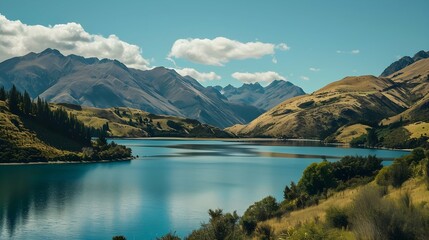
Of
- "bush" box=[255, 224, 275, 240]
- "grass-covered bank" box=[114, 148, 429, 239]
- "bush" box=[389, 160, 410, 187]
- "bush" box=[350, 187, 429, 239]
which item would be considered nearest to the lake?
"grass-covered bank" box=[114, 148, 429, 239]

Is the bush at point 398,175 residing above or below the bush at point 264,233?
above

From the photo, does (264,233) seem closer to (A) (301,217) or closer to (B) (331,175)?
(A) (301,217)

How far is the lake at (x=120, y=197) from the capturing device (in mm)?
76188

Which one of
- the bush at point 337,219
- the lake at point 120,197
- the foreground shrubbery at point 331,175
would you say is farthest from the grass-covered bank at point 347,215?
the lake at point 120,197

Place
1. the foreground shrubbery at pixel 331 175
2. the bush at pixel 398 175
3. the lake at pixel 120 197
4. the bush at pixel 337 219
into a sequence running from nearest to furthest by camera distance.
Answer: the bush at pixel 337 219
the bush at pixel 398 175
the lake at pixel 120 197
the foreground shrubbery at pixel 331 175

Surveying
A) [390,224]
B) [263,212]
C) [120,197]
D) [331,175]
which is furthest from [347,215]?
[120,197]

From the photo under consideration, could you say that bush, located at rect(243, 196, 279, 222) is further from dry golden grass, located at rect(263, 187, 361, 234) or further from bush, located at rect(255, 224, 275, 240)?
bush, located at rect(255, 224, 275, 240)

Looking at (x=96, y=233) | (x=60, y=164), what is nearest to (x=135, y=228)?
(x=96, y=233)

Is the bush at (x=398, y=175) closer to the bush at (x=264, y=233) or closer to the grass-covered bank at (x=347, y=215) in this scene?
the grass-covered bank at (x=347, y=215)

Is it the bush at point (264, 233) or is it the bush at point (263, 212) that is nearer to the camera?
the bush at point (264, 233)

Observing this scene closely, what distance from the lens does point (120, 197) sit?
366ft

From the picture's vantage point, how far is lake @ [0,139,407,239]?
250 feet

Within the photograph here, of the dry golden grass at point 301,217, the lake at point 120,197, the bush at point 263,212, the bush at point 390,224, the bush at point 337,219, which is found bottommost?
the lake at point 120,197

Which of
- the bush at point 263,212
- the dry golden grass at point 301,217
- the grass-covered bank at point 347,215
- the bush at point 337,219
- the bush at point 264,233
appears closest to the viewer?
the grass-covered bank at point 347,215
